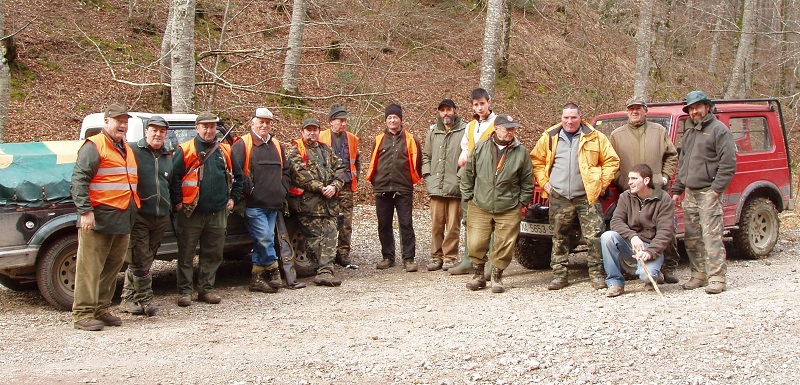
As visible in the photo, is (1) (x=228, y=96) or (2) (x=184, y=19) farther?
(1) (x=228, y=96)

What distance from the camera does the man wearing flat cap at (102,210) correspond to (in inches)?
239

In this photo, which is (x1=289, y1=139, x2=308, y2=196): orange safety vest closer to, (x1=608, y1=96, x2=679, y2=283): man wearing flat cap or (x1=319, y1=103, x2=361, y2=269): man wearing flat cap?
(x1=319, y1=103, x2=361, y2=269): man wearing flat cap

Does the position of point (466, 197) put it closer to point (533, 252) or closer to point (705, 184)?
point (533, 252)

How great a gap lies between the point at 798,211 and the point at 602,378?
11.4 m

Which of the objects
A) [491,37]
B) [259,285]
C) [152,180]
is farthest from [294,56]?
[152,180]

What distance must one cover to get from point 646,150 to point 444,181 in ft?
7.83

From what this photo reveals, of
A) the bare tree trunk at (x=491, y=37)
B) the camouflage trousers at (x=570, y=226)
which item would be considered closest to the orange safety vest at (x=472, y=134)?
the camouflage trousers at (x=570, y=226)

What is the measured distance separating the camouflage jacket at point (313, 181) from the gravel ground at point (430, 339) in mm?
968

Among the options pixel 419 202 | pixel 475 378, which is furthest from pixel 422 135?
pixel 475 378

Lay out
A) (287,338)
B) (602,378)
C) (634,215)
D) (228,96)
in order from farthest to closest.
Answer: (228,96)
(634,215)
(287,338)
(602,378)

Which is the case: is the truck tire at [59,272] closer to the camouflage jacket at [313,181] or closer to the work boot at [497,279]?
the camouflage jacket at [313,181]

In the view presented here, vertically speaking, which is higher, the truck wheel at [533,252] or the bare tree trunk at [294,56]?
the bare tree trunk at [294,56]

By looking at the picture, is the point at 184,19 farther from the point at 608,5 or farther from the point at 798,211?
the point at 608,5

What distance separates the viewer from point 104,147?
615 cm
